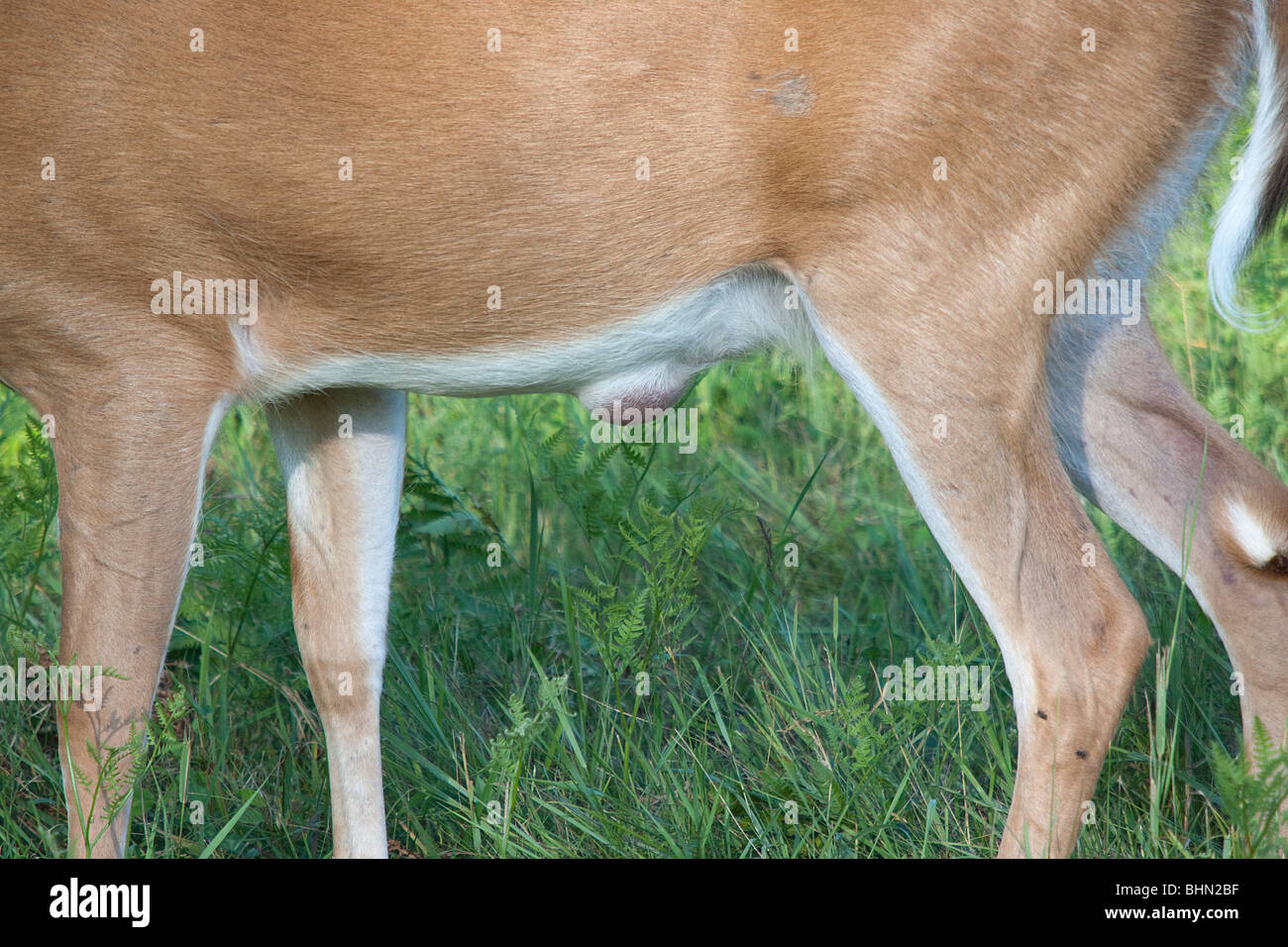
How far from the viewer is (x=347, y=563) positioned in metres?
3.30

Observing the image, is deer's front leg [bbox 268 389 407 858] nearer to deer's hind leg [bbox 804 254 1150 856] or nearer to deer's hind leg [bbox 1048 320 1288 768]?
deer's hind leg [bbox 804 254 1150 856]

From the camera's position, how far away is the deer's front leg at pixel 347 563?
3.28m

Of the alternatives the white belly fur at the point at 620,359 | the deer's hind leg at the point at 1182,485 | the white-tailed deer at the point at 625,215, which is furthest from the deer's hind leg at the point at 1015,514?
the deer's hind leg at the point at 1182,485

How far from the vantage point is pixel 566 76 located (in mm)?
2695

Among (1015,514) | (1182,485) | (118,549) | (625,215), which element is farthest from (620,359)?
(1182,485)

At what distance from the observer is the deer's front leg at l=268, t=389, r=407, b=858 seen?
328cm

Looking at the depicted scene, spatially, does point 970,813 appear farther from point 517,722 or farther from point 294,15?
point 294,15

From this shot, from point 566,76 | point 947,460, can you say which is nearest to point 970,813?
point 947,460

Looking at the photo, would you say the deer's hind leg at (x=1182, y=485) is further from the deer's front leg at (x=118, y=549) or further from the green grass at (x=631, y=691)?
the deer's front leg at (x=118, y=549)

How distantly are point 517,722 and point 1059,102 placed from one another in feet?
5.44

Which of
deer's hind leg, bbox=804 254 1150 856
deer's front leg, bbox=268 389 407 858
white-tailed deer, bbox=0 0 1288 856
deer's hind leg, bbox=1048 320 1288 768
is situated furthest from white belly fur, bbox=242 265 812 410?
deer's hind leg, bbox=1048 320 1288 768

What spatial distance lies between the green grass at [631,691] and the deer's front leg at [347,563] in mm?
163

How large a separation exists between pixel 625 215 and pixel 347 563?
1.11m
